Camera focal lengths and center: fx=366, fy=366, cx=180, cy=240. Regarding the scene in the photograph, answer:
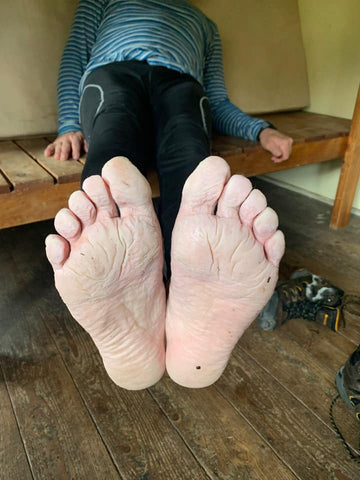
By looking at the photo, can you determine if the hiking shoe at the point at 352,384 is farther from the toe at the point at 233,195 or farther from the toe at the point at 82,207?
the toe at the point at 82,207

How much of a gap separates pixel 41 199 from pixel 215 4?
115 centimetres

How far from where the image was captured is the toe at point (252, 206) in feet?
1.74

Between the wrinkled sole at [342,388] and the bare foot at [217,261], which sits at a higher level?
the bare foot at [217,261]

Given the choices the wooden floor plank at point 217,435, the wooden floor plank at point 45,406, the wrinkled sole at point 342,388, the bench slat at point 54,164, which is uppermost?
the bench slat at point 54,164

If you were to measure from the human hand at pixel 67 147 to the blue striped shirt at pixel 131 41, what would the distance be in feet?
0.12

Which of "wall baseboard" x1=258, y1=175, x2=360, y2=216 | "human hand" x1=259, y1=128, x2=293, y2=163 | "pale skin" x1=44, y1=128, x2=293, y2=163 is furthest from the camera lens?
"wall baseboard" x1=258, y1=175, x2=360, y2=216

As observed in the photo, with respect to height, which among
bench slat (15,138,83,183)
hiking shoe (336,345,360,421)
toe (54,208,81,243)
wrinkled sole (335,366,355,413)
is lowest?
wrinkled sole (335,366,355,413)

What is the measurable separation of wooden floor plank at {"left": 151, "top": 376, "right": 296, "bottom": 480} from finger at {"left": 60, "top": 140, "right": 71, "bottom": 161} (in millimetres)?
601

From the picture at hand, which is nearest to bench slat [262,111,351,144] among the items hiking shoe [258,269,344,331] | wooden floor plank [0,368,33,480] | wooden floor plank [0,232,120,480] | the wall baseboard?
the wall baseboard

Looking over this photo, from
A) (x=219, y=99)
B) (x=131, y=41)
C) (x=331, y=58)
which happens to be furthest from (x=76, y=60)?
(x=331, y=58)

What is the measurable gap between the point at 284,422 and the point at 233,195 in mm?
486

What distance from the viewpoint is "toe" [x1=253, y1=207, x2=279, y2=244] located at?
0.53 meters

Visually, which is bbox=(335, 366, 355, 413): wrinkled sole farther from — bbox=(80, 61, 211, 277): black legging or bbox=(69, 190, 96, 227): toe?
bbox=(69, 190, 96, 227): toe

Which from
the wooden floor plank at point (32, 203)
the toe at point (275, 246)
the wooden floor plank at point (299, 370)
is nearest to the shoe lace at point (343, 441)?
the wooden floor plank at point (299, 370)
